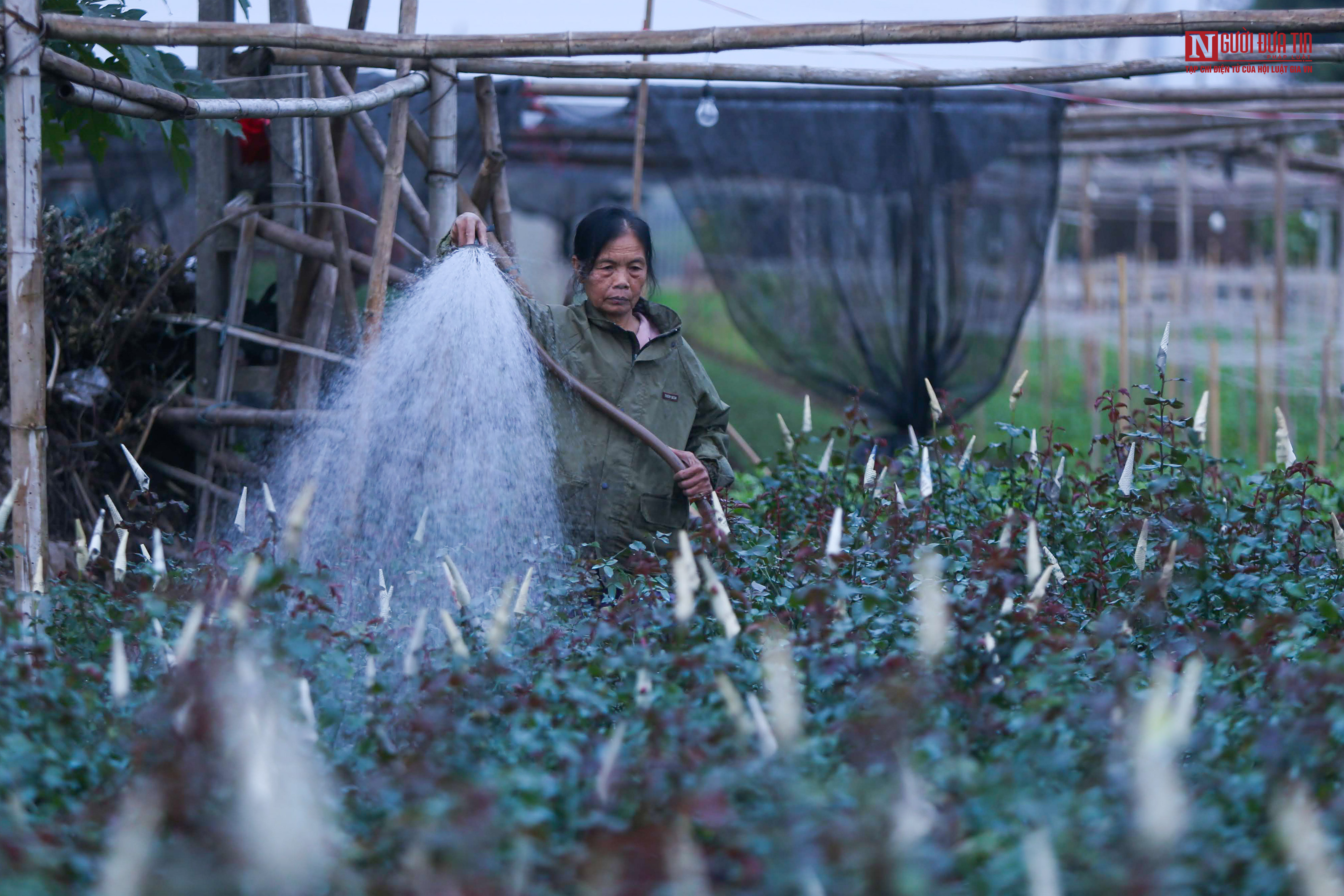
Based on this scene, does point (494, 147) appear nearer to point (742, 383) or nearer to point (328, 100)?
point (328, 100)

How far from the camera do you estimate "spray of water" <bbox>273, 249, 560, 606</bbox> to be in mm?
3139

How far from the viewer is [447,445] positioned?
3.47 m

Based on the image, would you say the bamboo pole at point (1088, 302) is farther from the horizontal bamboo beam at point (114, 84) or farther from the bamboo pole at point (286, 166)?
the horizontal bamboo beam at point (114, 84)

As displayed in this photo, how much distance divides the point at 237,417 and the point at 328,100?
1.44 m

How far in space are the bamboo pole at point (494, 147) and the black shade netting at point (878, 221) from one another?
4.88 ft

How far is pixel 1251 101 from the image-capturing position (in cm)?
620

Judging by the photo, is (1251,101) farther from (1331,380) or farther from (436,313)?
(436,313)

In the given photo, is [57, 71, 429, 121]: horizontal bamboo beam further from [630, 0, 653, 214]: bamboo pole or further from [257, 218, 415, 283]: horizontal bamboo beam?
Answer: [630, 0, 653, 214]: bamboo pole

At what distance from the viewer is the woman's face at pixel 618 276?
3.23 meters

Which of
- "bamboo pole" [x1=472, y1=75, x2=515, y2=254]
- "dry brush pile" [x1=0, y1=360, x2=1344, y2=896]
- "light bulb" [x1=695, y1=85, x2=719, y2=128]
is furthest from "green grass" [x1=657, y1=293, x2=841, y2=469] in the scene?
"dry brush pile" [x1=0, y1=360, x2=1344, y2=896]

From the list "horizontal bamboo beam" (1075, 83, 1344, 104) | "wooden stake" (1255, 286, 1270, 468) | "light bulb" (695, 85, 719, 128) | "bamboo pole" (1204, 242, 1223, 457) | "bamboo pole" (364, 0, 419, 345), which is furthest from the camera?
"wooden stake" (1255, 286, 1270, 468)

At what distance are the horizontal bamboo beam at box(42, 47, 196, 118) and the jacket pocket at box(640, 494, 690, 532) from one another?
1.50 meters

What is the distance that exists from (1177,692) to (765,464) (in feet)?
6.53

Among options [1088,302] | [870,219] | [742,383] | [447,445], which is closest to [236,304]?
[447,445]
